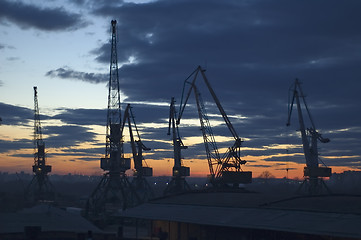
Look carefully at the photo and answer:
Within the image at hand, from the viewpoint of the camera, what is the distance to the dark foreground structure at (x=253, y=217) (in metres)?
56.0

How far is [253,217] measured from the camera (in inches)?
2581

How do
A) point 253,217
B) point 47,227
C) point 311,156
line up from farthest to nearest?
point 311,156, point 47,227, point 253,217

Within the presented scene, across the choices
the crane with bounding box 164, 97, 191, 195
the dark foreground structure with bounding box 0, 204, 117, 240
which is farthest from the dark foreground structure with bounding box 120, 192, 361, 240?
the crane with bounding box 164, 97, 191, 195

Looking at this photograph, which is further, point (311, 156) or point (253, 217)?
point (311, 156)

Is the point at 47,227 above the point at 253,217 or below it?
below

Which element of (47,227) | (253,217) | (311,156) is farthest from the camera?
(311,156)

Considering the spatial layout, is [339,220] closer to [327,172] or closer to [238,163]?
[238,163]

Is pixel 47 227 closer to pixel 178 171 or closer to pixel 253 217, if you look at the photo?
pixel 253 217

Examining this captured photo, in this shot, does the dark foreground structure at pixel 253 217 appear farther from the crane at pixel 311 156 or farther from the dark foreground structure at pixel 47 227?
the crane at pixel 311 156

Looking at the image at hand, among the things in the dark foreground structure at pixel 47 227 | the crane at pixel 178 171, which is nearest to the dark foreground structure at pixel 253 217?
the dark foreground structure at pixel 47 227

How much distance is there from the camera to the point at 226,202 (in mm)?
80000

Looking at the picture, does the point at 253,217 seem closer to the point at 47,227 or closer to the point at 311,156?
the point at 47,227

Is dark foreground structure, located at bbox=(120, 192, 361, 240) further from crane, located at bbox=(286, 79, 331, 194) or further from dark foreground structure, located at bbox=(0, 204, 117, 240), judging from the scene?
crane, located at bbox=(286, 79, 331, 194)

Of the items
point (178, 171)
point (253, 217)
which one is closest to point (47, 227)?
point (253, 217)
